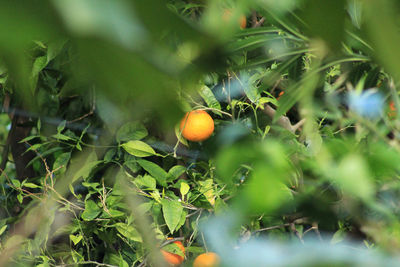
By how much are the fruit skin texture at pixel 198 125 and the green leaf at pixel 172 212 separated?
13 cm

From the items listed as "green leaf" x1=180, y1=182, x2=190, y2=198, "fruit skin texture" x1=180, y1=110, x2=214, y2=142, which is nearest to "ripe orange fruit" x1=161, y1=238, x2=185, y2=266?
"green leaf" x1=180, y1=182, x2=190, y2=198

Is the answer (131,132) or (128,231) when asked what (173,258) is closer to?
(128,231)

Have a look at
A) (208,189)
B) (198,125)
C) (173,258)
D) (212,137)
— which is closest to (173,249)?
(173,258)

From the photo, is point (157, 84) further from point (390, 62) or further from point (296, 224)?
point (296, 224)

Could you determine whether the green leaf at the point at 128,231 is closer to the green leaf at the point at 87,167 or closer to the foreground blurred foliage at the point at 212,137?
the foreground blurred foliage at the point at 212,137

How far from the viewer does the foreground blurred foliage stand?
0.12 meters

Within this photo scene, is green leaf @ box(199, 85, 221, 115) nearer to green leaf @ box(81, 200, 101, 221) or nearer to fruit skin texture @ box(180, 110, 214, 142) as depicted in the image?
fruit skin texture @ box(180, 110, 214, 142)

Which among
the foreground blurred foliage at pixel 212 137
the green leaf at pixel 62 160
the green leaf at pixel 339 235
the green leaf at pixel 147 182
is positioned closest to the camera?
the foreground blurred foliage at pixel 212 137

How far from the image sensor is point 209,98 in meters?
1.01

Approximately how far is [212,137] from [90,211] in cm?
64

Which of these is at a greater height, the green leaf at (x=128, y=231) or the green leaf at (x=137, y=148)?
the green leaf at (x=137, y=148)

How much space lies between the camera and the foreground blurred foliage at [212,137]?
12 cm

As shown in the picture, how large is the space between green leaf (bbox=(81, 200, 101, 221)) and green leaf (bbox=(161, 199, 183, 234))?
15cm

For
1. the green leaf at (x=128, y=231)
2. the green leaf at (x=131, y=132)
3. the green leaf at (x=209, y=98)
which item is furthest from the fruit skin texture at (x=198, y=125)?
the green leaf at (x=128, y=231)
